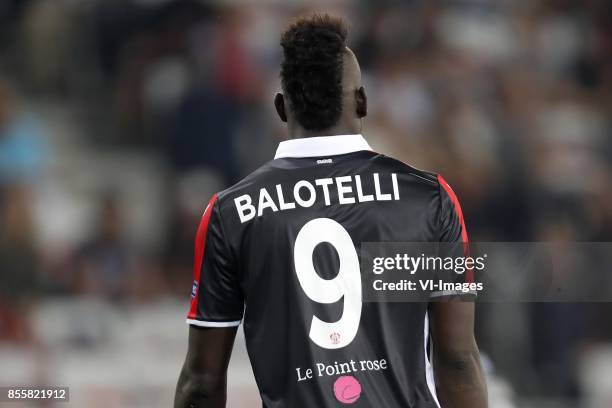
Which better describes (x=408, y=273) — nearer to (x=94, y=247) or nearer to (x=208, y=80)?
(x=94, y=247)

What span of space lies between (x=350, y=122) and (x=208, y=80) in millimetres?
5657

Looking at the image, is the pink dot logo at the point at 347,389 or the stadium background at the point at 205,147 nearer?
the pink dot logo at the point at 347,389

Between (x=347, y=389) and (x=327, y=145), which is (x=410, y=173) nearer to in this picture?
(x=327, y=145)

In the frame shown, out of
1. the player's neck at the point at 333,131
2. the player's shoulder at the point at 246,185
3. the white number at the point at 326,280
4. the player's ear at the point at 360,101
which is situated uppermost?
the player's ear at the point at 360,101

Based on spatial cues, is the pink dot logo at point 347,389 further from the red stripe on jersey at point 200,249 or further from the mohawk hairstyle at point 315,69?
the mohawk hairstyle at point 315,69

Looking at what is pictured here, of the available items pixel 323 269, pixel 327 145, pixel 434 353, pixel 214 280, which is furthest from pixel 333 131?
pixel 434 353

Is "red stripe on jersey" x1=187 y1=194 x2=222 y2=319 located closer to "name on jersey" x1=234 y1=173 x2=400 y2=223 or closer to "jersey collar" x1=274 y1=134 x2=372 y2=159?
"name on jersey" x1=234 y1=173 x2=400 y2=223

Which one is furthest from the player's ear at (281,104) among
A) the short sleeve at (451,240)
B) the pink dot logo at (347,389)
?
the pink dot logo at (347,389)

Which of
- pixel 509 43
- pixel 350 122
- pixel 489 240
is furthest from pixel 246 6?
pixel 350 122

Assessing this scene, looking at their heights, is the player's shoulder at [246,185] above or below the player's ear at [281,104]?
below

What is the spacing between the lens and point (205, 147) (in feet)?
26.7

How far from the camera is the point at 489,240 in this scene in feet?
24.8

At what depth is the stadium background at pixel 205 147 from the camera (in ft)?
23.4

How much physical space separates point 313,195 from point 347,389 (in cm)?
49
